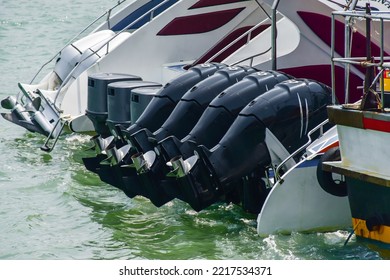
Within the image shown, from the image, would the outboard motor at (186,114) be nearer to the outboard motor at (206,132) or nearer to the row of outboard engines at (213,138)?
the row of outboard engines at (213,138)

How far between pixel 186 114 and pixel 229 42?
298cm

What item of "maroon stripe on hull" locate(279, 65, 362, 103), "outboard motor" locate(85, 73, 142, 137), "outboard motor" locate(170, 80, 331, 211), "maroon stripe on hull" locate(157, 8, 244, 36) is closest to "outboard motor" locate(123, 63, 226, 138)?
"maroon stripe on hull" locate(279, 65, 362, 103)

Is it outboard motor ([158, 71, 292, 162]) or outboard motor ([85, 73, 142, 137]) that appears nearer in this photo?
outboard motor ([158, 71, 292, 162])

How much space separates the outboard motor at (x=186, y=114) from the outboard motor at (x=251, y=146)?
79 centimetres

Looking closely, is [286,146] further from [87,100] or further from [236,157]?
[87,100]

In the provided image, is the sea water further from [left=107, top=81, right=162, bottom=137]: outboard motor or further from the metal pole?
the metal pole

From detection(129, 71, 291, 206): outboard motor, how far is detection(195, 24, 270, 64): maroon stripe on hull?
2.84 m

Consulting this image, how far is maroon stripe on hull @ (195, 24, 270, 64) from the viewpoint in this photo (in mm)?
13305

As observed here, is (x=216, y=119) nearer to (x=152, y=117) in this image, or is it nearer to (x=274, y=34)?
(x=152, y=117)

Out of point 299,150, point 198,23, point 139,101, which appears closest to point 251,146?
point 299,150

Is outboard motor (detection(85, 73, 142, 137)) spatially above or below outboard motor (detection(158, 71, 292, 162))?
below

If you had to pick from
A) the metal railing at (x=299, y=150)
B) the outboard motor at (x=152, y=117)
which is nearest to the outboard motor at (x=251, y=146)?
the metal railing at (x=299, y=150)

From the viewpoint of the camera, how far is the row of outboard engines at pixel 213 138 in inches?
384
